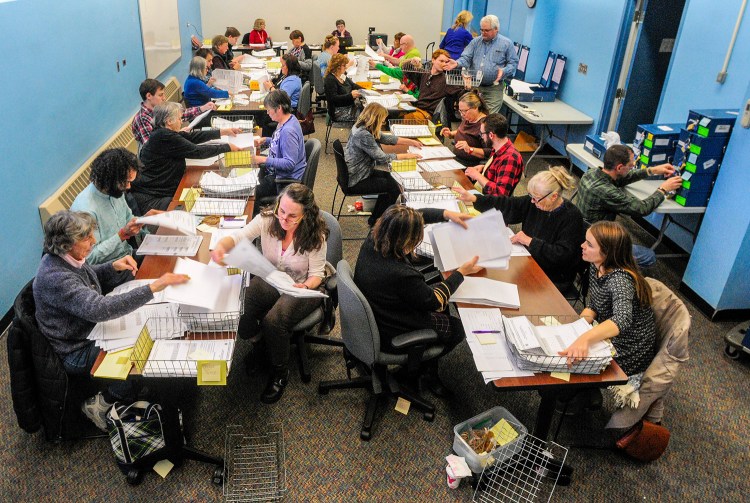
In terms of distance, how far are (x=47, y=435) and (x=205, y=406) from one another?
2.56ft

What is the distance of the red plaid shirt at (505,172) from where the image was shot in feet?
13.2

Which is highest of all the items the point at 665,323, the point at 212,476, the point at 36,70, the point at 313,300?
the point at 36,70

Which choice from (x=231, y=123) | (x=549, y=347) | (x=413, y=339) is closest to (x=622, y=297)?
(x=549, y=347)

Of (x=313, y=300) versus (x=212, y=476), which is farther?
(x=313, y=300)

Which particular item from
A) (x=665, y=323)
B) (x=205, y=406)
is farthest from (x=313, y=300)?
(x=665, y=323)

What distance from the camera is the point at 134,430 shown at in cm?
261

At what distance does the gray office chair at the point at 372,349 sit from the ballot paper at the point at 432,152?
6.85ft

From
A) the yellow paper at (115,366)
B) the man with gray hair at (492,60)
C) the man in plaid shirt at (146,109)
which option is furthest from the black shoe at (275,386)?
the man with gray hair at (492,60)

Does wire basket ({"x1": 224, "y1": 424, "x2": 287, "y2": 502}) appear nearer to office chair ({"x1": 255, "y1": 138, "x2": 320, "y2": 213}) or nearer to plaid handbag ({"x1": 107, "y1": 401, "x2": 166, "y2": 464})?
plaid handbag ({"x1": 107, "y1": 401, "x2": 166, "y2": 464})

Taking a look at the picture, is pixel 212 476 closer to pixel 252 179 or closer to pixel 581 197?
pixel 252 179

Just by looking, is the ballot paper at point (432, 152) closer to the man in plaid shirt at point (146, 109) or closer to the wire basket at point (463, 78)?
the wire basket at point (463, 78)

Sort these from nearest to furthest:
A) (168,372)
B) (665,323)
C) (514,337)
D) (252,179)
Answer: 1. (168,372)
2. (514,337)
3. (665,323)
4. (252,179)

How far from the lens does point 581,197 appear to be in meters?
4.12

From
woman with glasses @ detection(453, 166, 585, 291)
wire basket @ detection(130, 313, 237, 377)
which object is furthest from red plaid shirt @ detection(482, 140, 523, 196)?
wire basket @ detection(130, 313, 237, 377)
